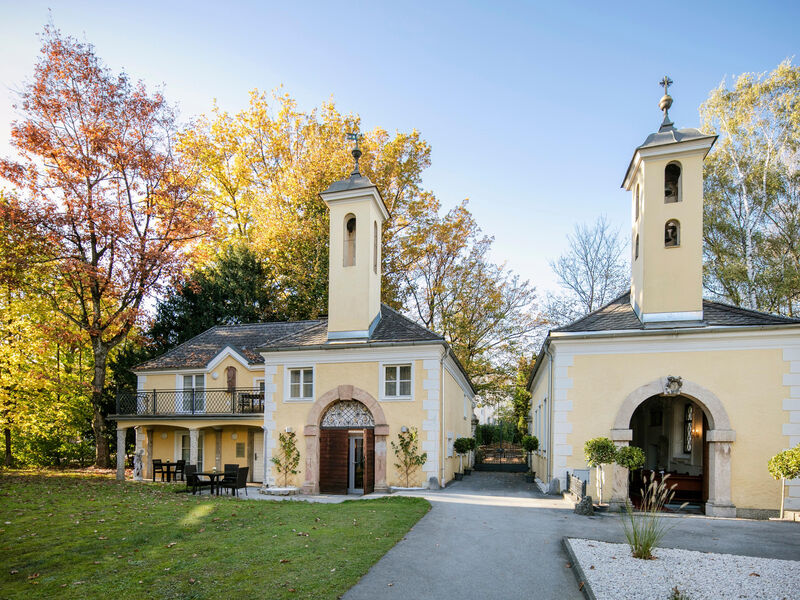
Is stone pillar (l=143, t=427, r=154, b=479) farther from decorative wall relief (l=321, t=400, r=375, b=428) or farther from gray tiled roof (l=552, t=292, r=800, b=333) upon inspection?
gray tiled roof (l=552, t=292, r=800, b=333)

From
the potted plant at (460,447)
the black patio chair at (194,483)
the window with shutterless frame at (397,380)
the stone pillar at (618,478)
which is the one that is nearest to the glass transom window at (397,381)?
the window with shutterless frame at (397,380)

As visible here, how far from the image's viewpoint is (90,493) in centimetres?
1548

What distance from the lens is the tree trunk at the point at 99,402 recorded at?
24.1 meters

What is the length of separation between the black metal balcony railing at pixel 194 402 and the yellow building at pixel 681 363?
12851mm

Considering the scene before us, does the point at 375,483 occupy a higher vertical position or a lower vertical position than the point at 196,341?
lower

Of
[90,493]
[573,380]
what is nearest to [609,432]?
[573,380]

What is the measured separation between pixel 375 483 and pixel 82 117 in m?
21.3

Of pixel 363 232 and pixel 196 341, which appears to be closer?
pixel 363 232

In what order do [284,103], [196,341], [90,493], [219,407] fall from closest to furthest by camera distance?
[90,493]
[219,407]
[196,341]
[284,103]

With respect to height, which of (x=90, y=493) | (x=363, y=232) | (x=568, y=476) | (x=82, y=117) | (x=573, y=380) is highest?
(x=82, y=117)

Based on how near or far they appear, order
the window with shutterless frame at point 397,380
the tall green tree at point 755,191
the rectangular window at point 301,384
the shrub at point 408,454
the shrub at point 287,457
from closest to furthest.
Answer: the shrub at point 408,454
the window with shutterless frame at point 397,380
the shrub at point 287,457
the rectangular window at point 301,384
the tall green tree at point 755,191

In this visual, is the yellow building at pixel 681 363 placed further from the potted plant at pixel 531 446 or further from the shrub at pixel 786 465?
the potted plant at pixel 531 446

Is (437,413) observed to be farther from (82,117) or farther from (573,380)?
(82,117)

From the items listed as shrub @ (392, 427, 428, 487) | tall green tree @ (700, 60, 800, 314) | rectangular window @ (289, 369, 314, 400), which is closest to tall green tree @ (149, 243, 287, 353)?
rectangular window @ (289, 369, 314, 400)
